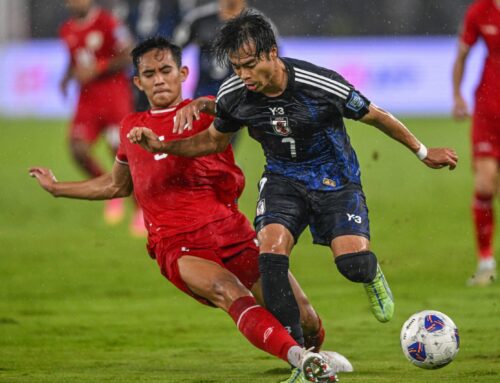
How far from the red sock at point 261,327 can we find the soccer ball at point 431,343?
27.2 inches

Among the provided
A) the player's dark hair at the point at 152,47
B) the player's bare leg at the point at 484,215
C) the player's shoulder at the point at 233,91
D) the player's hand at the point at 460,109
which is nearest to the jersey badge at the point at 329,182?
the player's shoulder at the point at 233,91

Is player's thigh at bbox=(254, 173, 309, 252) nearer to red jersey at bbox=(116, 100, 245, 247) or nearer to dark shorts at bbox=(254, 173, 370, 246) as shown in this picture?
dark shorts at bbox=(254, 173, 370, 246)

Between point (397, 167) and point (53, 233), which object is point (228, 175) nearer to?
point (53, 233)

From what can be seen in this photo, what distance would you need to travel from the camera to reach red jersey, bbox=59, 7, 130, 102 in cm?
1296

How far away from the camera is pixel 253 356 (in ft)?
22.8

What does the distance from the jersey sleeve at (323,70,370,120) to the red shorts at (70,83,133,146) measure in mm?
6930

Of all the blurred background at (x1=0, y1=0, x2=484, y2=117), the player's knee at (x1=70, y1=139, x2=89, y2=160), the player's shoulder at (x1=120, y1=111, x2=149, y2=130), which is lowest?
the blurred background at (x1=0, y1=0, x2=484, y2=117)

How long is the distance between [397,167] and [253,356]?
10.7 m

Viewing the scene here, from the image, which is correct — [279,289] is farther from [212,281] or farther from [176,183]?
[176,183]

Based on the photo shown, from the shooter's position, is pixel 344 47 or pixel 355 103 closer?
pixel 355 103

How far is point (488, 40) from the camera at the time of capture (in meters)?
9.44

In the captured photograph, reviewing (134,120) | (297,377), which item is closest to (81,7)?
(134,120)

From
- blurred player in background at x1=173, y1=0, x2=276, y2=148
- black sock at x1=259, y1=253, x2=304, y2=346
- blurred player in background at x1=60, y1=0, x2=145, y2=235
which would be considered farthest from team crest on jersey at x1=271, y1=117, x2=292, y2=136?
blurred player in background at x1=60, y1=0, x2=145, y2=235

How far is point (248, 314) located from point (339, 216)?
75 cm
